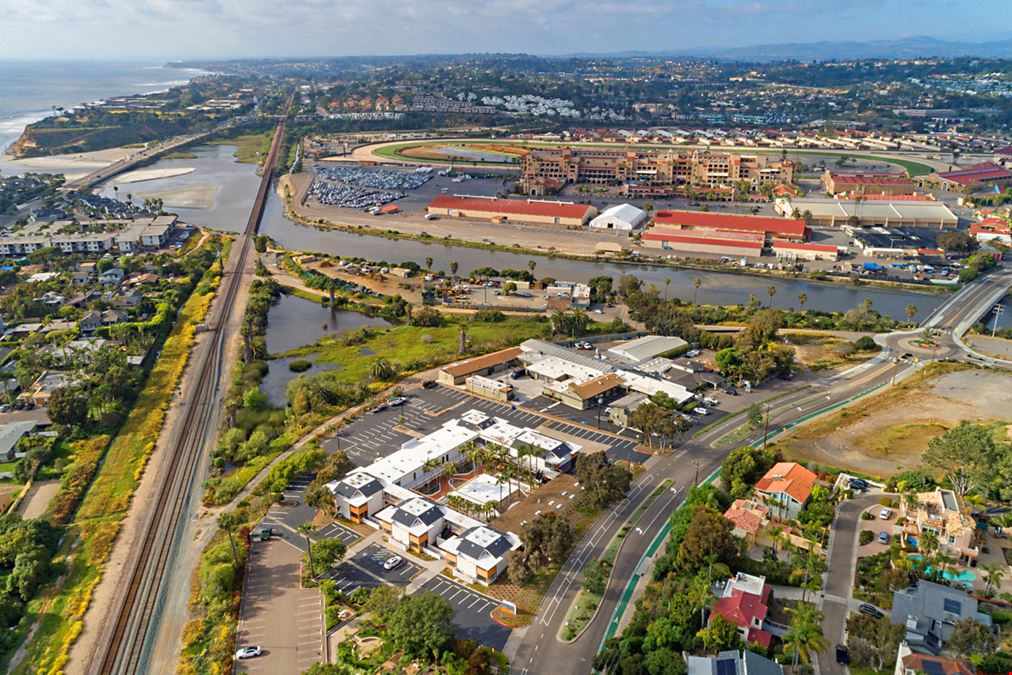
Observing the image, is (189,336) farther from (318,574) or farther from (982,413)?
(982,413)

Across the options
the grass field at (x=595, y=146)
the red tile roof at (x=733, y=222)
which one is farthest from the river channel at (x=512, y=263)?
the grass field at (x=595, y=146)

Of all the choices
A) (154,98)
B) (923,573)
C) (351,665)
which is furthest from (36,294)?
(154,98)

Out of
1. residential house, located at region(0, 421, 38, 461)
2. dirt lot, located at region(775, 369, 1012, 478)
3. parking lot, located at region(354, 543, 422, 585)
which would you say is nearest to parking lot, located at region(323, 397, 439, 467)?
parking lot, located at region(354, 543, 422, 585)

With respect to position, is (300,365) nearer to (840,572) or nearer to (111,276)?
(111,276)

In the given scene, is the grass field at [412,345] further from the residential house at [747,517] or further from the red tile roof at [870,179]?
the red tile roof at [870,179]

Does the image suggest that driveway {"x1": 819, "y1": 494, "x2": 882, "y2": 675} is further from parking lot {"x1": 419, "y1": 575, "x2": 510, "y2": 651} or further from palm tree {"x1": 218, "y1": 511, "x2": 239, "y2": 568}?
palm tree {"x1": 218, "y1": 511, "x2": 239, "y2": 568}
